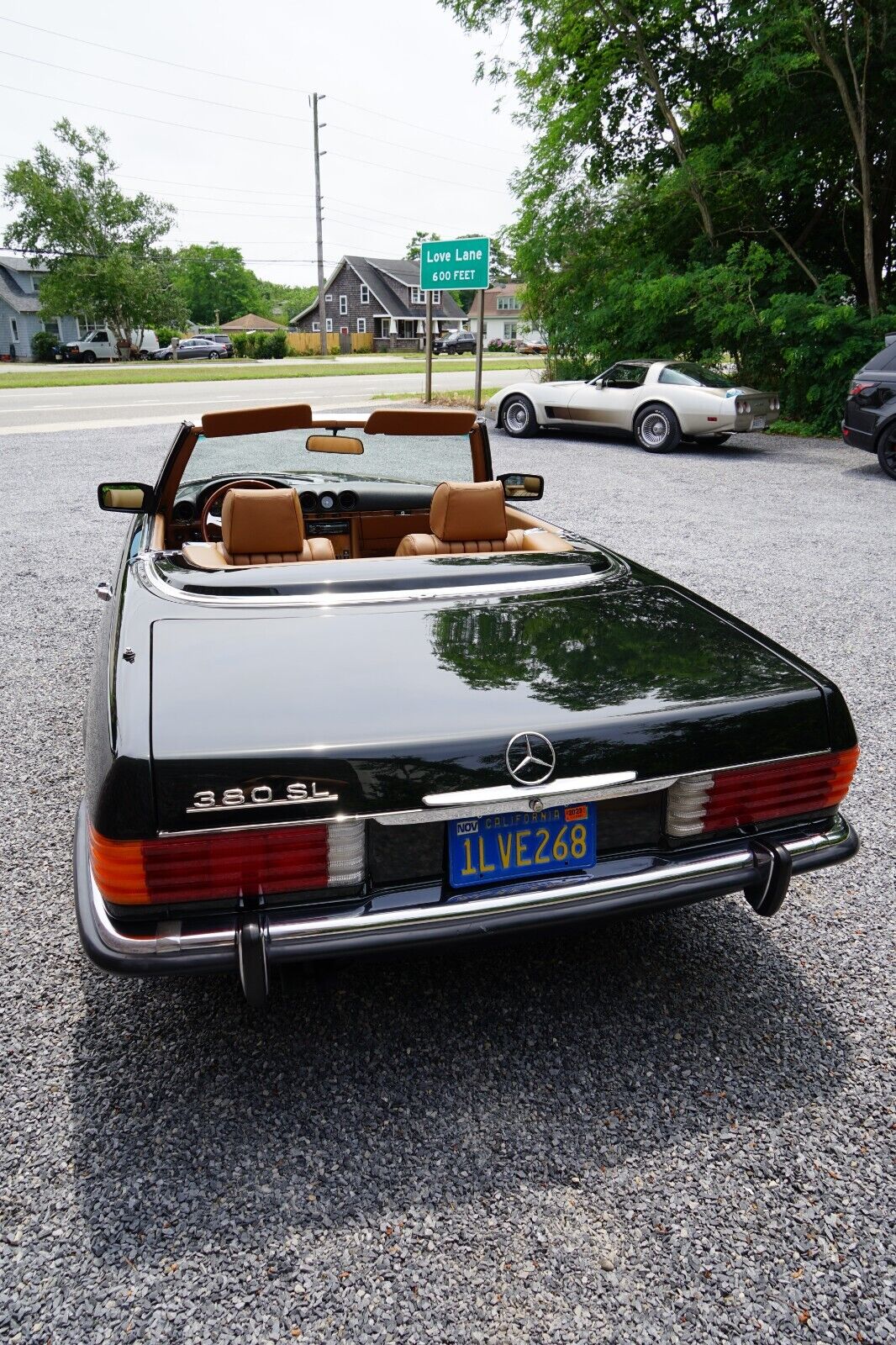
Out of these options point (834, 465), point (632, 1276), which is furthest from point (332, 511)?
point (834, 465)

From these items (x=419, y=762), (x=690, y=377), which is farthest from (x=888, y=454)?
(x=419, y=762)

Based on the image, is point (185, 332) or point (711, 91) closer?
point (711, 91)

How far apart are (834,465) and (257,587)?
10.9m

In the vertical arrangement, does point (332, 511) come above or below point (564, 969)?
above

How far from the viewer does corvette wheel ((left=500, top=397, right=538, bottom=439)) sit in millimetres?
13969

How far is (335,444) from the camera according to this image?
3.49 metres

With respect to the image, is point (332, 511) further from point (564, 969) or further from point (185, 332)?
point (185, 332)

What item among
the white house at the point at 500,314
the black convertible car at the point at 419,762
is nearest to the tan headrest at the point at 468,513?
the black convertible car at the point at 419,762

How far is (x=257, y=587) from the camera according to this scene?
2.49 meters

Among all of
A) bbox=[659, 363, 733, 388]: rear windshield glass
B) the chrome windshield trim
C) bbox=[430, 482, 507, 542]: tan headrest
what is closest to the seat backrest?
bbox=[430, 482, 507, 542]: tan headrest

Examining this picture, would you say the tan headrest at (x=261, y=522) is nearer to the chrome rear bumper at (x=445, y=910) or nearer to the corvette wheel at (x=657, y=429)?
the chrome rear bumper at (x=445, y=910)

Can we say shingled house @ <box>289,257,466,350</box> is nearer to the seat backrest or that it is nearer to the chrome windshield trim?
the seat backrest

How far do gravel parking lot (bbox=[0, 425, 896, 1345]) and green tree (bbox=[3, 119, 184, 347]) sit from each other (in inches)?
2017

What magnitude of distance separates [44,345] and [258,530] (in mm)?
51949
